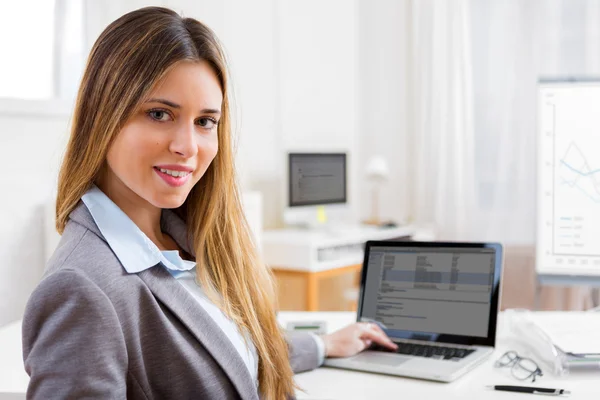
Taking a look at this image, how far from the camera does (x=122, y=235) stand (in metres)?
1.13

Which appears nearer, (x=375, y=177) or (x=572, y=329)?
(x=572, y=329)

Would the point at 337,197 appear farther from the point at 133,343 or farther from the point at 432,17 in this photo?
the point at 133,343

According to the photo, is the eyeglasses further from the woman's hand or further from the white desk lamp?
the white desk lamp

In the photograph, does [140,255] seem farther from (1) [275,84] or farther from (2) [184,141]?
(1) [275,84]

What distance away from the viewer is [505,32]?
4.64m

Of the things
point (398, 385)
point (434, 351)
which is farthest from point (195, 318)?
point (434, 351)

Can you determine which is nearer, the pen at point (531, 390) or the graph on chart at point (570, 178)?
the pen at point (531, 390)

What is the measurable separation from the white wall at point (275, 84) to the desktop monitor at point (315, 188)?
4.9 inches

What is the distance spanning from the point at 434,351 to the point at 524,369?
19 centimetres

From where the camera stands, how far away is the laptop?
1.54m

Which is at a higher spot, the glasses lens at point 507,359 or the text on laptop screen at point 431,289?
the text on laptop screen at point 431,289

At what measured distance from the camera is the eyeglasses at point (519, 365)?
147 cm

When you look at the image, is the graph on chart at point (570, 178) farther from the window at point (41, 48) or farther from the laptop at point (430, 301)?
the window at point (41, 48)

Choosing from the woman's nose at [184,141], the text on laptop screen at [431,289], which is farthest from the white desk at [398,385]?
the woman's nose at [184,141]
